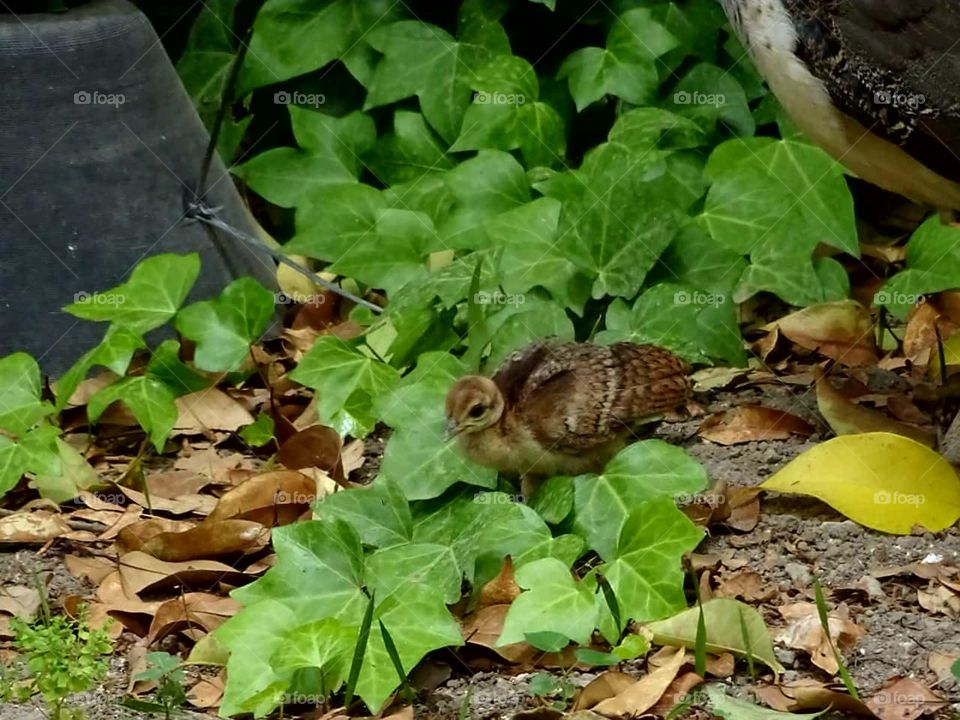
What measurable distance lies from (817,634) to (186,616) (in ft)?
4.57

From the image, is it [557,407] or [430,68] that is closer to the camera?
[557,407]

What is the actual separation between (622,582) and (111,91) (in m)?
2.31

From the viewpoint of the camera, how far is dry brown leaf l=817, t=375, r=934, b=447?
4203 mm

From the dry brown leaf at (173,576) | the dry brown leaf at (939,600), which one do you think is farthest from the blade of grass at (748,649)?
the dry brown leaf at (173,576)

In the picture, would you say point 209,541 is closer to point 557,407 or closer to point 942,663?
point 557,407

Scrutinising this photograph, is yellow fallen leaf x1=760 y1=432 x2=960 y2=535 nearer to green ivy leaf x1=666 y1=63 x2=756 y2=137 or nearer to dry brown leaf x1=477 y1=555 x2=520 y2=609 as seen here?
Result: dry brown leaf x1=477 y1=555 x2=520 y2=609

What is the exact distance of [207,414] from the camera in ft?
15.1

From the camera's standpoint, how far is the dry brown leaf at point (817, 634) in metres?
3.28

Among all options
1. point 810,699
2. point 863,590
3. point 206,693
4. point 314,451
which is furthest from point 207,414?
point 810,699

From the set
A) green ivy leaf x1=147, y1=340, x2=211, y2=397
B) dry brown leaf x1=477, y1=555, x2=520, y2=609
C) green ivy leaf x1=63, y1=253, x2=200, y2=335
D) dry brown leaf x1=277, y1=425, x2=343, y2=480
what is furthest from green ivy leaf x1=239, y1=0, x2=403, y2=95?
dry brown leaf x1=477, y1=555, x2=520, y2=609

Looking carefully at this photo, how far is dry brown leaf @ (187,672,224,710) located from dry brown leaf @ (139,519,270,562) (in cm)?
52

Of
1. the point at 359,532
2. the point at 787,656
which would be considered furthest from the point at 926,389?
the point at 359,532

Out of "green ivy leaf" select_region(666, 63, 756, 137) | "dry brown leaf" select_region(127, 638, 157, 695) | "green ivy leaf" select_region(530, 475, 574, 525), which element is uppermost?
"green ivy leaf" select_region(666, 63, 756, 137)

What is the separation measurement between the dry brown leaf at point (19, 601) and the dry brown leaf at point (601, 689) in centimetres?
131
